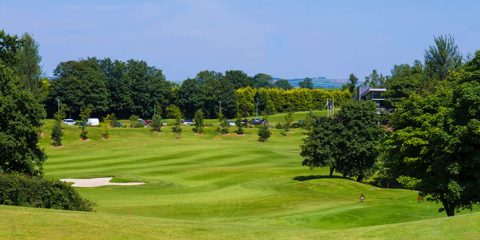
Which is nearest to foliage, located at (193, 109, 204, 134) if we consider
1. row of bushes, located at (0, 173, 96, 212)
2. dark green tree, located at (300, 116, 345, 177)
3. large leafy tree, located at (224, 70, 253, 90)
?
dark green tree, located at (300, 116, 345, 177)

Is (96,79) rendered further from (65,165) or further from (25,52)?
(65,165)

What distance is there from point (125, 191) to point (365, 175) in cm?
2700

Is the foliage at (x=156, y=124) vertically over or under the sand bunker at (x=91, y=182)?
over

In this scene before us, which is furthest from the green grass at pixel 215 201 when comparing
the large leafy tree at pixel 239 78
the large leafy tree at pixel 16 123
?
the large leafy tree at pixel 239 78

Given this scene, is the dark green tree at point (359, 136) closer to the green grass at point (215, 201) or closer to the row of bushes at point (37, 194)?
the green grass at point (215, 201)

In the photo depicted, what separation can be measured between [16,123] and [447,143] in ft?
96.4

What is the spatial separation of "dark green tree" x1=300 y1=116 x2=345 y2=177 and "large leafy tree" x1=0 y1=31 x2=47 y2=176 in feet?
92.1

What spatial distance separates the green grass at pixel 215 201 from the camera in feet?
50.1

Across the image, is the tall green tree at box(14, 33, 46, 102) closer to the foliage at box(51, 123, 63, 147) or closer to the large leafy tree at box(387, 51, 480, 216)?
the foliage at box(51, 123, 63, 147)

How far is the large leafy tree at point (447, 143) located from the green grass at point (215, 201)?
2514 millimetres

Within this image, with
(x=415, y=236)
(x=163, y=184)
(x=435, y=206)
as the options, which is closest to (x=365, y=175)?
(x=435, y=206)

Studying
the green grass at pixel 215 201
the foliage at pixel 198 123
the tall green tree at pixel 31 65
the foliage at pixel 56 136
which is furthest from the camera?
the foliage at pixel 198 123

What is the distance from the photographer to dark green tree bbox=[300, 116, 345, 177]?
153 feet

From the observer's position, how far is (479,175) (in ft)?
71.7
